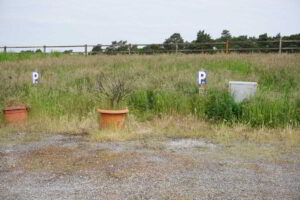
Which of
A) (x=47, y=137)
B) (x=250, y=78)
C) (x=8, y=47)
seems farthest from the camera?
(x=8, y=47)

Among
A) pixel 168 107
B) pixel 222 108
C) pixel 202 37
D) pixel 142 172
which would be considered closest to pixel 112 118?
pixel 168 107

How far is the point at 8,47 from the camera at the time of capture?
28.2 meters

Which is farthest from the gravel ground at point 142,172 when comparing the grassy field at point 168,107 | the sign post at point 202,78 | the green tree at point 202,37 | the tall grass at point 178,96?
the green tree at point 202,37

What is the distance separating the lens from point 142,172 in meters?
5.01

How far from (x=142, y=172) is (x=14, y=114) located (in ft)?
17.4

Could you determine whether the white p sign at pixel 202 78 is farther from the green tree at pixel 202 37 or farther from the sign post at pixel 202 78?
the green tree at pixel 202 37

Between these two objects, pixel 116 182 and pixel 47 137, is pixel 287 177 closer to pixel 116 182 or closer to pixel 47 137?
pixel 116 182

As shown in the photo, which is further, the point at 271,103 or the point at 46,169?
the point at 271,103

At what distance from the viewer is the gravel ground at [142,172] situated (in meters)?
4.25

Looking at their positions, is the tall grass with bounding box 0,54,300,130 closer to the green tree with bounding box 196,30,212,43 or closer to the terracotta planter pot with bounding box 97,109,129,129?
the terracotta planter pot with bounding box 97,109,129,129

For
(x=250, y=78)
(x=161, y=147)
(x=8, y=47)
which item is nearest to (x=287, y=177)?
(x=161, y=147)

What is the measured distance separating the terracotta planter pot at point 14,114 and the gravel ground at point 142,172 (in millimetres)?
2173

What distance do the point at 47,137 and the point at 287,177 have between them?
203 inches

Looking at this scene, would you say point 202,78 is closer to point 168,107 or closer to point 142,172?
point 168,107
